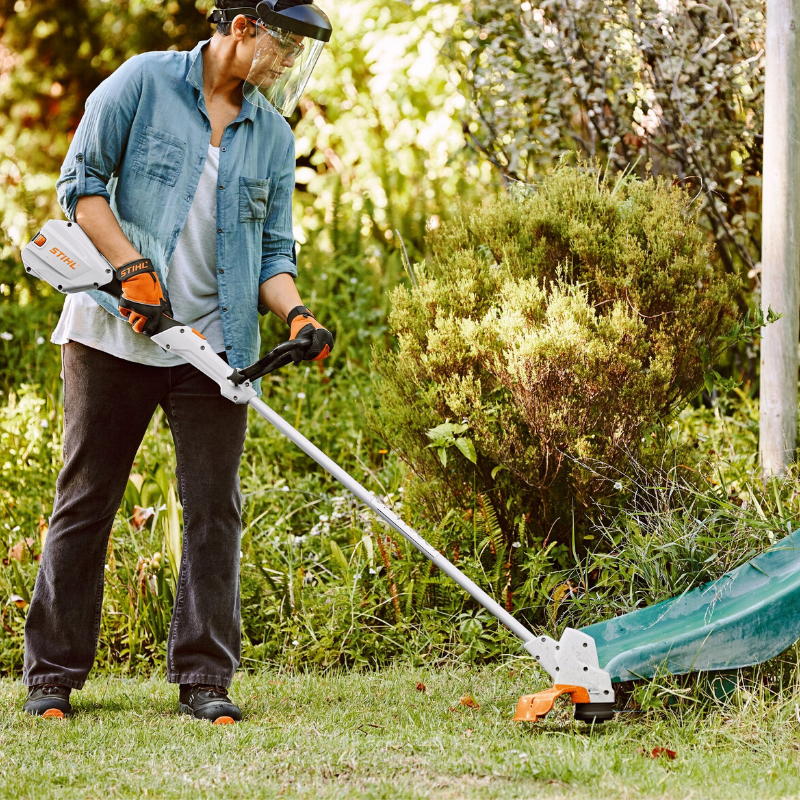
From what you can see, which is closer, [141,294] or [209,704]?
[141,294]

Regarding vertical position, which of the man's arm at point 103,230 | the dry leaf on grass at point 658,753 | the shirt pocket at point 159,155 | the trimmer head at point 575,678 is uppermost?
the shirt pocket at point 159,155

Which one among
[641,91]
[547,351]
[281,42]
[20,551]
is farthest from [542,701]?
[641,91]

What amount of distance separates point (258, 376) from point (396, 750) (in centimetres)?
108

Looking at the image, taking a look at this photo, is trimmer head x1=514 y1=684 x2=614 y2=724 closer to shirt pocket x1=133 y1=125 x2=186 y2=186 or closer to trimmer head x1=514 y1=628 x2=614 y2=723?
trimmer head x1=514 y1=628 x2=614 y2=723

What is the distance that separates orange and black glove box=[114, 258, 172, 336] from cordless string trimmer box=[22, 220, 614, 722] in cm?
3

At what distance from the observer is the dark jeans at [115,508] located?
2869mm

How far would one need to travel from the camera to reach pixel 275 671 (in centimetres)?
349

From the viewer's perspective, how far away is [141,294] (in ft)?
8.71

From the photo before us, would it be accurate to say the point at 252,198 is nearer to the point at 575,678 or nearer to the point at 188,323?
the point at 188,323

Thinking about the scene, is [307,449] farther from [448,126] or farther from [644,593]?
[448,126]

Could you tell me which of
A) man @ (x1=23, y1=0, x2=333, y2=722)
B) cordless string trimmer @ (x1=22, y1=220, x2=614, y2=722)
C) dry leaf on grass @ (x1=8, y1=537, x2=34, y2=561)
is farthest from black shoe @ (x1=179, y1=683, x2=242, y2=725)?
dry leaf on grass @ (x1=8, y1=537, x2=34, y2=561)

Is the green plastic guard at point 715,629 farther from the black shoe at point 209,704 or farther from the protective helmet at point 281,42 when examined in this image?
the protective helmet at point 281,42

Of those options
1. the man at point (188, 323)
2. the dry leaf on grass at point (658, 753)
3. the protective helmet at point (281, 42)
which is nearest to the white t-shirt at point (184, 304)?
the man at point (188, 323)

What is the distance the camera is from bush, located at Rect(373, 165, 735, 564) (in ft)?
10.6
